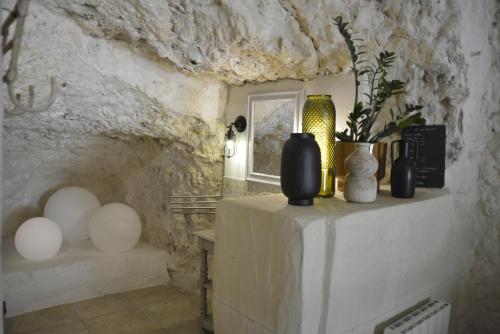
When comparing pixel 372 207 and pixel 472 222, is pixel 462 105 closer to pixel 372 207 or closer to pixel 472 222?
pixel 472 222

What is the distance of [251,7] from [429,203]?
1202 millimetres

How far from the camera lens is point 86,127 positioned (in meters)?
2.56

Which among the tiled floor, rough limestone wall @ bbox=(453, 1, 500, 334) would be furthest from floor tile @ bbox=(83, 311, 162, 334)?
rough limestone wall @ bbox=(453, 1, 500, 334)

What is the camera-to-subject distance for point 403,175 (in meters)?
1.62

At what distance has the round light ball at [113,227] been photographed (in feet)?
9.23

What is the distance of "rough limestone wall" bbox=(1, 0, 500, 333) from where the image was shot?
1.79 metres

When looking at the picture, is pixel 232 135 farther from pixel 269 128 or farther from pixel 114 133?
pixel 114 133

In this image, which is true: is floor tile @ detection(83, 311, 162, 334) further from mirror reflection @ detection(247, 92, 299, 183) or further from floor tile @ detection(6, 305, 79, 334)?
mirror reflection @ detection(247, 92, 299, 183)

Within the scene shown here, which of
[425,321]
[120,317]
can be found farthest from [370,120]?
[120,317]

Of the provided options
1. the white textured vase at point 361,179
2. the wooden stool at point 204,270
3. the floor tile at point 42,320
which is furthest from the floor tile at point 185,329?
the white textured vase at point 361,179

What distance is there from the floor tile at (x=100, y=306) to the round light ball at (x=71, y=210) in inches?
22.8

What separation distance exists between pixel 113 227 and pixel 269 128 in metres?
1.38

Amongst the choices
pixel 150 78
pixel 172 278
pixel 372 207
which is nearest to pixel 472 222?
pixel 372 207

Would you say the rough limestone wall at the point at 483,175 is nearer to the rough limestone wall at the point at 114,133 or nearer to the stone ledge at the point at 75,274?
the rough limestone wall at the point at 114,133
